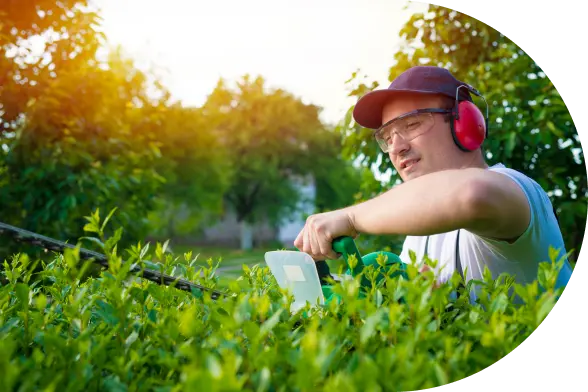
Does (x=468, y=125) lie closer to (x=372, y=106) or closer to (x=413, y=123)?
(x=413, y=123)

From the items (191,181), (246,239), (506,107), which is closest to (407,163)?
(506,107)

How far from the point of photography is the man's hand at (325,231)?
1.39 metres

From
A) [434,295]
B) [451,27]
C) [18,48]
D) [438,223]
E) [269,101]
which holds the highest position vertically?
[451,27]

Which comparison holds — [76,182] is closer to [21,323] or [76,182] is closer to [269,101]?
[269,101]

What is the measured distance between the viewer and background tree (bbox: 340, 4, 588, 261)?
4484mm

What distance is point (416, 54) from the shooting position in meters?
4.79

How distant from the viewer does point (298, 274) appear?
1.52 meters

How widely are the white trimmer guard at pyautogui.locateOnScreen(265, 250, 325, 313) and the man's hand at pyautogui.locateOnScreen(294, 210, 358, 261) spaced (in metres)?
0.04

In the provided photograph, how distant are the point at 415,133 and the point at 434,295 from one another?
4.61ft

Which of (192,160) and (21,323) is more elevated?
(192,160)

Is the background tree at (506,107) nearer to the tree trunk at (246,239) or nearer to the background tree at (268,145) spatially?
the background tree at (268,145)

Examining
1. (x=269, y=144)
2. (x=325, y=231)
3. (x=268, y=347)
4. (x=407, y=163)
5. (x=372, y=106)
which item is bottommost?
(x=268, y=347)

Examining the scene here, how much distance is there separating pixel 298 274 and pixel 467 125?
1158mm

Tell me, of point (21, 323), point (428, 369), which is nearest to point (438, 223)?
point (428, 369)
